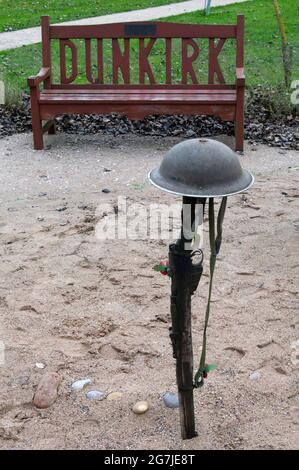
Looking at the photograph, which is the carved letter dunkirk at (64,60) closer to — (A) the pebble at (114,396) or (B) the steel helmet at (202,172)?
(A) the pebble at (114,396)

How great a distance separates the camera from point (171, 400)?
303 centimetres

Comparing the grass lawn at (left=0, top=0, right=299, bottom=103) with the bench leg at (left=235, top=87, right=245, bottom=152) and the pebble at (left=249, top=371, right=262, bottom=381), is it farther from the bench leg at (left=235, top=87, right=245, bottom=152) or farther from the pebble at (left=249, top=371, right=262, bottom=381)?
the pebble at (left=249, top=371, right=262, bottom=381)

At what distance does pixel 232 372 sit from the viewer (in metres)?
3.25

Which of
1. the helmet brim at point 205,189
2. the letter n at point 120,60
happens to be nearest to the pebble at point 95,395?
the helmet brim at point 205,189

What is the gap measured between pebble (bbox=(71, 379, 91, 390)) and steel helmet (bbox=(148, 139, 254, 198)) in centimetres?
123

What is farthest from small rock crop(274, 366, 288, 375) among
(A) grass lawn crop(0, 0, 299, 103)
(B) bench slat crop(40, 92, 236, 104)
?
(A) grass lawn crop(0, 0, 299, 103)

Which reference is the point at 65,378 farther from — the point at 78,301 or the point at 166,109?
the point at 166,109

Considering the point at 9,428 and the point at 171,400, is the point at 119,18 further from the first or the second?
the point at 9,428

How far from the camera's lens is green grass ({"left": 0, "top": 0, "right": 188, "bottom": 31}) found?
1406cm

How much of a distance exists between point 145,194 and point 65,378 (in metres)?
2.42

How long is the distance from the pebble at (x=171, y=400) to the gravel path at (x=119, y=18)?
9305mm

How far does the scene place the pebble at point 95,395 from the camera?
309 cm

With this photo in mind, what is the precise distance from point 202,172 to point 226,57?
28.2ft
